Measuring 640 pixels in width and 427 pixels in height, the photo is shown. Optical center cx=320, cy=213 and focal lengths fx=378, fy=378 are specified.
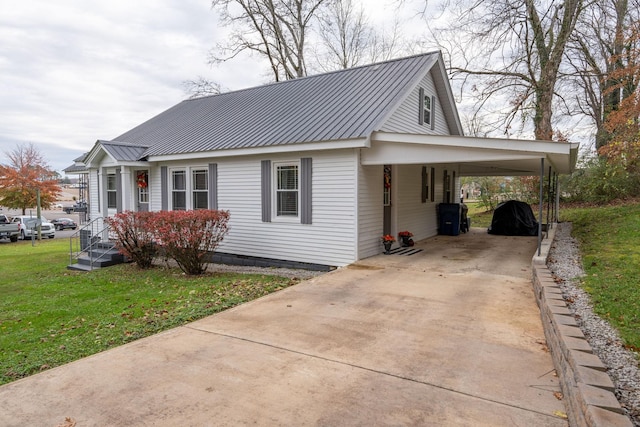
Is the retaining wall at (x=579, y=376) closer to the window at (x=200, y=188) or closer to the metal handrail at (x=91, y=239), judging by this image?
the window at (x=200, y=188)

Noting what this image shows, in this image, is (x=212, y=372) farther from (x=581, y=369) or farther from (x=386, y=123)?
(x=386, y=123)

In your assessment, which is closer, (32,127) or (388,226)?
(388,226)

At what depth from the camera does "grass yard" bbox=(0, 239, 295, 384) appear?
4.34 meters

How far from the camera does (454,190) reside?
1491 cm

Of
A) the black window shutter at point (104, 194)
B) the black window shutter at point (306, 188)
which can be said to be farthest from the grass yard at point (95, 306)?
the black window shutter at point (104, 194)

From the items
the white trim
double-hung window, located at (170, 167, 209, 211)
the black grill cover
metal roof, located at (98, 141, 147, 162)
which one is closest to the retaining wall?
the white trim

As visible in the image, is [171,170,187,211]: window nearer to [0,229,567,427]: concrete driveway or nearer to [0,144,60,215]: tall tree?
[0,229,567,427]: concrete driveway

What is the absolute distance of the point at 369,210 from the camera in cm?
866

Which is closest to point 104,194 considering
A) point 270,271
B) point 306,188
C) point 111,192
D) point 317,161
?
point 111,192

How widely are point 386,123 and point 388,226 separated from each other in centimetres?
264

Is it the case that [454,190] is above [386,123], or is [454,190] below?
below

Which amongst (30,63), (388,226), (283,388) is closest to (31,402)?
(283,388)

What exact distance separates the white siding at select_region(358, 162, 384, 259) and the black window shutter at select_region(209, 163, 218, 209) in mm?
4408

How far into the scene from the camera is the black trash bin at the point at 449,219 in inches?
509
